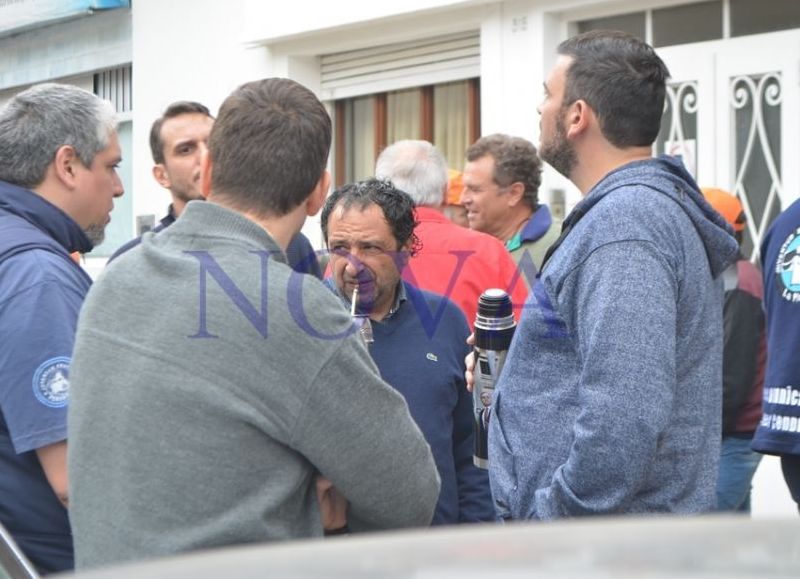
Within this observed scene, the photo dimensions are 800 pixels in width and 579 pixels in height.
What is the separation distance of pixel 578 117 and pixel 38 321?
1.43 metres

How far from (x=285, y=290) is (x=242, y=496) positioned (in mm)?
395

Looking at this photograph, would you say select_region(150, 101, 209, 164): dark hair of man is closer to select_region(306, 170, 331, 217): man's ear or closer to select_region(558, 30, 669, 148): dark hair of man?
select_region(558, 30, 669, 148): dark hair of man

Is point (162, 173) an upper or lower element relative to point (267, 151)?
upper

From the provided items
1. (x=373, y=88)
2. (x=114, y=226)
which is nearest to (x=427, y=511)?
(x=373, y=88)

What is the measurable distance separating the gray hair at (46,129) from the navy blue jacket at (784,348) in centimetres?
217

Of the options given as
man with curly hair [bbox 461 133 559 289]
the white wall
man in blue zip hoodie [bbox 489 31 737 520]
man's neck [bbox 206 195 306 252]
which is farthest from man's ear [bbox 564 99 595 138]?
the white wall

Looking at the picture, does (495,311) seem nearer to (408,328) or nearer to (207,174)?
(408,328)

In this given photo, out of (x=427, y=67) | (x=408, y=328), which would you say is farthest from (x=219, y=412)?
(x=427, y=67)

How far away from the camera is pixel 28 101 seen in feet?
13.3

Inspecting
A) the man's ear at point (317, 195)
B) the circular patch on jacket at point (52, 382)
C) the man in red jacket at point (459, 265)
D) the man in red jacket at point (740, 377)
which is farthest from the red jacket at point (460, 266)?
the man's ear at point (317, 195)

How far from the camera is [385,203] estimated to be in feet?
15.0

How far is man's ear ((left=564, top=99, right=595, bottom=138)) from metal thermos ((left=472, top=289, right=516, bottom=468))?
0.50m

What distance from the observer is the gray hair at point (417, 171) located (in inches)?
226

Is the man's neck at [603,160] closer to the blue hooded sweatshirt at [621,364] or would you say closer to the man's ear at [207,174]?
the blue hooded sweatshirt at [621,364]
